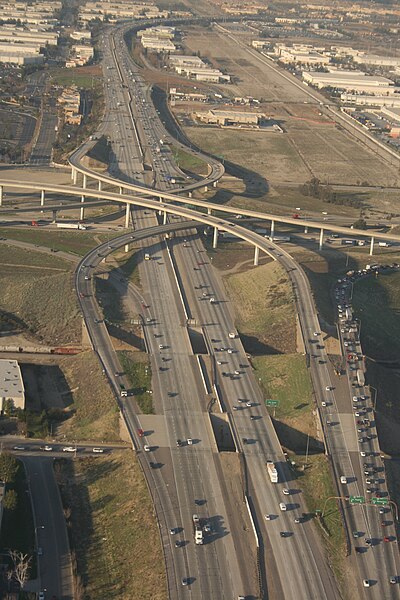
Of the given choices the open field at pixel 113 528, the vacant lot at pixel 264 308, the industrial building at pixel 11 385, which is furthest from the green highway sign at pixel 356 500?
the industrial building at pixel 11 385

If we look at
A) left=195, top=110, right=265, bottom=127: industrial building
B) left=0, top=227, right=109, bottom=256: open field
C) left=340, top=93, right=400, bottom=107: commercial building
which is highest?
left=0, top=227, right=109, bottom=256: open field

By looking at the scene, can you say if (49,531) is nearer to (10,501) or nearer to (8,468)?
(10,501)

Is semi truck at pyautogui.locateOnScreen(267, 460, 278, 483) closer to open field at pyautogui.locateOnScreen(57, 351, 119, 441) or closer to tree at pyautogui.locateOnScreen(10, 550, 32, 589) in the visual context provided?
open field at pyautogui.locateOnScreen(57, 351, 119, 441)

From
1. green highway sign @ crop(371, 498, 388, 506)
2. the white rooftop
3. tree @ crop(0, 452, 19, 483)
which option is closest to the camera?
green highway sign @ crop(371, 498, 388, 506)

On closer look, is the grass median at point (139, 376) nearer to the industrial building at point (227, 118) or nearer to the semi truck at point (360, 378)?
the semi truck at point (360, 378)

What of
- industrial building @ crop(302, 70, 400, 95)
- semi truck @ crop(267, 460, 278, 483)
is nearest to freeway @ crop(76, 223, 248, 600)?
semi truck @ crop(267, 460, 278, 483)

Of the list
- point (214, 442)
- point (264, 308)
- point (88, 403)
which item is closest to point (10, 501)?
point (214, 442)
